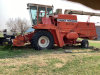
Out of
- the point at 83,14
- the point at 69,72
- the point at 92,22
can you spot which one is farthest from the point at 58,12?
the point at 69,72

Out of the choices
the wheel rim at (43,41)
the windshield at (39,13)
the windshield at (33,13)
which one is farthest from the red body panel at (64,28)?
the windshield at (33,13)

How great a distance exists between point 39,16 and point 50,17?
0.77 meters

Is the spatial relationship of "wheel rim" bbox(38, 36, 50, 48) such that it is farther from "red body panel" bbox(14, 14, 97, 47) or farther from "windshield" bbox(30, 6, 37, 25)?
"windshield" bbox(30, 6, 37, 25)

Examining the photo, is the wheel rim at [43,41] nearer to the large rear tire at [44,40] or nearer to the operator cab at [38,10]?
the large rear tire at [44,40]

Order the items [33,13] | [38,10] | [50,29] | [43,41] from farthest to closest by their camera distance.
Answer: [33,13]
[38,10]
[50,29]
[43,41]

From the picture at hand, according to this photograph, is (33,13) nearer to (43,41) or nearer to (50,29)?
(50,29)

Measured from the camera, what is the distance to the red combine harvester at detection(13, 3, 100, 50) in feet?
21.5

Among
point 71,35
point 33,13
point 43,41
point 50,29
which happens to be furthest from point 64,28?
point 33,13

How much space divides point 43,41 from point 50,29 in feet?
3.04

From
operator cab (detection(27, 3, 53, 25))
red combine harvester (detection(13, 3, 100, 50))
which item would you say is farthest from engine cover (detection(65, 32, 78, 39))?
operator cab (detection(27, 3, 53, 25))

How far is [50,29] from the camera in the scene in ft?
22.7

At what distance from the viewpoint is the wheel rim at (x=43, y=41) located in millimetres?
6766

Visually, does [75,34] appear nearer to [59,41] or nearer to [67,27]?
[67,27]

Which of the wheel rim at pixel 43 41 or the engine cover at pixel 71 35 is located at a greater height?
the engine cover at pixel 71 35
